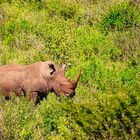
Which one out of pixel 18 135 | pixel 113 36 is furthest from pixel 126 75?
pixel 18 135

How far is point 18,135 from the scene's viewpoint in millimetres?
7840

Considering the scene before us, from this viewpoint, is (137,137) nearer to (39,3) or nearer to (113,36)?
Answer: (113,36)

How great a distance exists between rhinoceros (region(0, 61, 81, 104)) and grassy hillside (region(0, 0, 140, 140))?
0.33m

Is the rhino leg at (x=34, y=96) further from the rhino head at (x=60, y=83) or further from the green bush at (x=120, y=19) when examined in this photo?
the green bush at (x=120, y=19)

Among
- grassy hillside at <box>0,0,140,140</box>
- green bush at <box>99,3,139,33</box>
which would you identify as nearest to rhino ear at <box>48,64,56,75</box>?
grassy hillside at <box>0,0,140,140</box>

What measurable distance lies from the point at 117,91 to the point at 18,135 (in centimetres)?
185

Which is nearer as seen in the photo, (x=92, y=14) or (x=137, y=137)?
(x=137, y=137)

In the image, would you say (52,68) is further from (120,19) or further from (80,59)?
(120,19)

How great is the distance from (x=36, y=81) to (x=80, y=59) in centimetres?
284

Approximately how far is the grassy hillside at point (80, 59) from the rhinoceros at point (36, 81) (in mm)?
333

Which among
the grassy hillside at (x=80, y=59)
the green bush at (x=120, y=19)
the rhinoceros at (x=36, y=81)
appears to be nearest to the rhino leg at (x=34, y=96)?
the rhinoceros at (x=36, y=81)

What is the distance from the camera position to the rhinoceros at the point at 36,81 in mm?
10867

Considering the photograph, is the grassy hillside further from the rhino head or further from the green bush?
the rhino head

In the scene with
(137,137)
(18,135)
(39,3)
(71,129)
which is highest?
(137,137)
